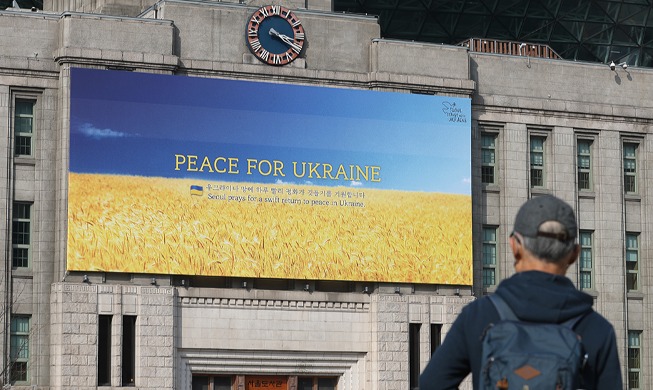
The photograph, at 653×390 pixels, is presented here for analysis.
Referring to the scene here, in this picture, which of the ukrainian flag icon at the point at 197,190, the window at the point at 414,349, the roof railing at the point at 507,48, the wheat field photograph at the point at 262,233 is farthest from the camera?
the roof railing at the point at 507,48

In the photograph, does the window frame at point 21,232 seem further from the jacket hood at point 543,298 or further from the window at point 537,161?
the jacket hood at point 543,298

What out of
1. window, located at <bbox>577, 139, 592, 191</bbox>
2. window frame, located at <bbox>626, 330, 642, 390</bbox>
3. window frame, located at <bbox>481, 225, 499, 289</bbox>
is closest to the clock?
window frame, located at <bbox>481, 225, 499, 289</bbox>

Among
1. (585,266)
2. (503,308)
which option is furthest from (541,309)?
(585,266)

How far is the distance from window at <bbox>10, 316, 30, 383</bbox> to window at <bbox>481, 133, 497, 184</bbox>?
57.7 feet

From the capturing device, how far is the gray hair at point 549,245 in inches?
295

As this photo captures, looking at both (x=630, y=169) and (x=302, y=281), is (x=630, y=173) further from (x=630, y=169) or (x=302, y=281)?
(x=302, y=281)

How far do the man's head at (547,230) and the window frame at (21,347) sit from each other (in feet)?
144

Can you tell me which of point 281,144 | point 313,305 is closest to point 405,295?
point 313,305

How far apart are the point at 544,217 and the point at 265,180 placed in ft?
146

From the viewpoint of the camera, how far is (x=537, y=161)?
57.9m

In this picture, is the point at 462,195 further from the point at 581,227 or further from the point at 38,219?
the point at 38,219

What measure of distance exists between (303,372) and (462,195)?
852 cm

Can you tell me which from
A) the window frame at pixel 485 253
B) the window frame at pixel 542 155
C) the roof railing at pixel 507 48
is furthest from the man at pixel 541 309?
the roof railing at pixel 507 48

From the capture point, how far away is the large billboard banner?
4969 cm
